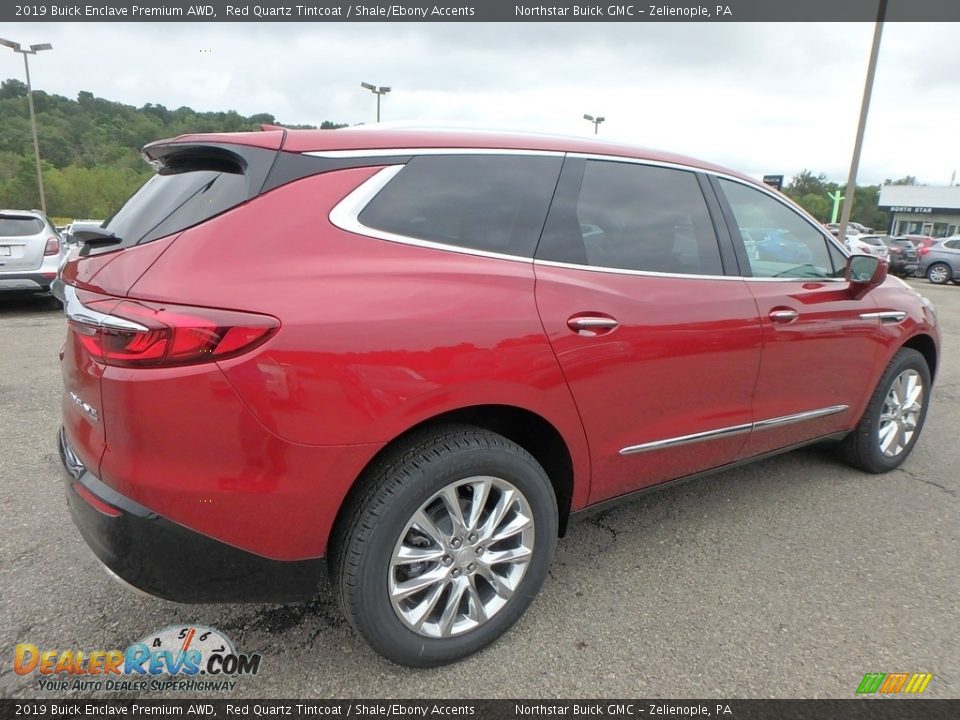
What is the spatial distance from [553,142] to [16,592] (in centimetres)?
267

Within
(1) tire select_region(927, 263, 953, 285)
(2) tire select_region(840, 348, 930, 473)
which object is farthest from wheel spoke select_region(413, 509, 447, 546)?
(1) tire select_region(927, 263, 953, 285)

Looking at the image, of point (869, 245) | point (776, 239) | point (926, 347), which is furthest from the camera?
point (869, 245)

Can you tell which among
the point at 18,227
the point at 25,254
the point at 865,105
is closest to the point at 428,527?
the point at 25,254

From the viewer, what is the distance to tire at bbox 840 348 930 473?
11.7ft

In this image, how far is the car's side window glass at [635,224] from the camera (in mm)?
2256

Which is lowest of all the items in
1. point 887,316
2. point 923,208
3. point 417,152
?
point 923,208

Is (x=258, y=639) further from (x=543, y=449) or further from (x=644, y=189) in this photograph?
(x=644, y=189)

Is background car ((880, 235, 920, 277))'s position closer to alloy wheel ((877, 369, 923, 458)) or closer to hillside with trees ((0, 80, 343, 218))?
alloy wheel ((877, 369, 923, 458))

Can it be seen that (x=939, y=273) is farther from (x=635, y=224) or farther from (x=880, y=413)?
(x=635, y=224)

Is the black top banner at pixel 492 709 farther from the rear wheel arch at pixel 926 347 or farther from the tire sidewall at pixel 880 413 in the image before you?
the rear wheel arch at pixel 926 347

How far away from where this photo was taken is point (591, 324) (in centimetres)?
216

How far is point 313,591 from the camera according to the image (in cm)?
188

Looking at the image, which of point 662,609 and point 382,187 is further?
point 662,609

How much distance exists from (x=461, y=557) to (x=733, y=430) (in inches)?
57.3
